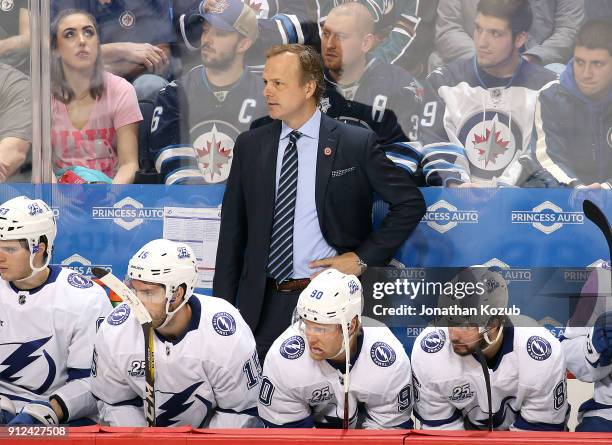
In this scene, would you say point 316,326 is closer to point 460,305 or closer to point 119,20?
point 460,305

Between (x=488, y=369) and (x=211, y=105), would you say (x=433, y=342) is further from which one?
(x=211, y=105)

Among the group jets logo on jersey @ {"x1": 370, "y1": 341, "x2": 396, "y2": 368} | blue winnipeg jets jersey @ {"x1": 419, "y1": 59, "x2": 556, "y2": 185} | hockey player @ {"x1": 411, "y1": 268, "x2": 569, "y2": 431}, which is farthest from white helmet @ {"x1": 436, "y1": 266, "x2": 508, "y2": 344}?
blue winnipeg jets jersey @ {"x1": 419, "y1": 59, "x2": 556, "y2": 185}

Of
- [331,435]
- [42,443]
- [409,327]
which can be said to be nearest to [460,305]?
[409,327]

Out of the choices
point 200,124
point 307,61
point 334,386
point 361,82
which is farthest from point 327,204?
point 334,386

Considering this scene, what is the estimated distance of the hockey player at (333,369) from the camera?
14.2 feet

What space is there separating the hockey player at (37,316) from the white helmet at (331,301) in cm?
93

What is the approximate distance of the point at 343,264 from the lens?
5.12m

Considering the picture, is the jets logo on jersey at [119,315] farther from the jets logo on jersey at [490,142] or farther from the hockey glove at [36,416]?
the jets logo on jersey at [490,142]

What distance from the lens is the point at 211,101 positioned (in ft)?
18.9

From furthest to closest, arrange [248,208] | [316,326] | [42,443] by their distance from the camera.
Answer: [248,208], [316,326], [42,443]

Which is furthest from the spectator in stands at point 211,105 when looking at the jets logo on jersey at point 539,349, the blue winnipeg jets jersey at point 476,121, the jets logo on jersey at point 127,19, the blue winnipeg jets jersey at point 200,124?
the jets logo on jersey at point 539,349

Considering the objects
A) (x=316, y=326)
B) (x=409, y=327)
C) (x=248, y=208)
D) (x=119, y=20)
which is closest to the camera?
(x=316, y=326)

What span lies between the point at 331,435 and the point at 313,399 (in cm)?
81

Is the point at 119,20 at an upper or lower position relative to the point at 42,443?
upper
